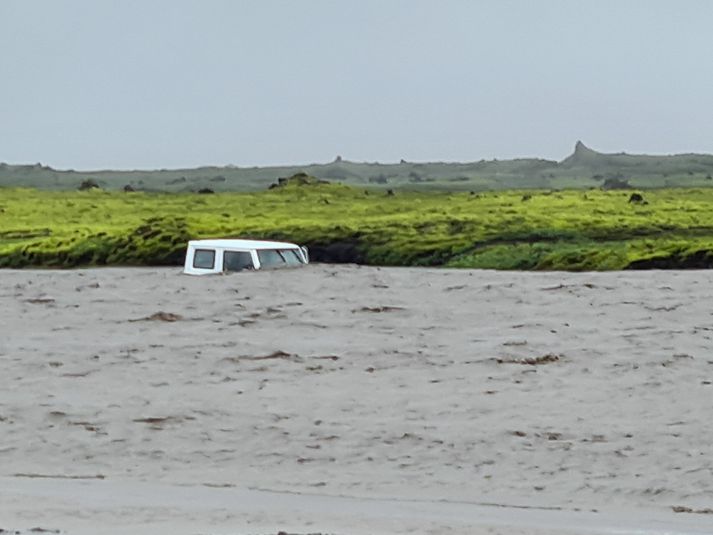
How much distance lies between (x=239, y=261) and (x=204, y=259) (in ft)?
6.50

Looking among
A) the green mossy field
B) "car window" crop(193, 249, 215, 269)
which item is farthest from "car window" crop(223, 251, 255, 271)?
the green mossy field

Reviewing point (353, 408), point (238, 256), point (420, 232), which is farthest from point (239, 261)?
point (420, 232)

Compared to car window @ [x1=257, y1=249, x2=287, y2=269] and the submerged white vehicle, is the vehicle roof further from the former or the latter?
car window @ [x1=257, y1=249, x2=287, y2=269]

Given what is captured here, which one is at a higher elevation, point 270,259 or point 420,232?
point 270,259

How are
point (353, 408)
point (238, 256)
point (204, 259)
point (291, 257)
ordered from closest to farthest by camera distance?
point (353, 408) < point (238, 256) < point (204, 259) < point (291, 257)

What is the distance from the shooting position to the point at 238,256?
32188mm

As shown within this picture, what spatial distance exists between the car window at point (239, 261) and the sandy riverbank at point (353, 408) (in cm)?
42

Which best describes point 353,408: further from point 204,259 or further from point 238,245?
point 204,259

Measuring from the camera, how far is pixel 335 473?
49.0 feet

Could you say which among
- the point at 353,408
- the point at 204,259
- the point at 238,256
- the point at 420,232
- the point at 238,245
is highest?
the point at 238,245

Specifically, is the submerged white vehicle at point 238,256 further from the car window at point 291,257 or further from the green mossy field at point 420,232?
the green mossy field at point 420,232

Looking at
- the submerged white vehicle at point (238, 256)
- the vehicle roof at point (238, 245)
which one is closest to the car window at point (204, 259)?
the submerged white vehicle at point (238, 256)

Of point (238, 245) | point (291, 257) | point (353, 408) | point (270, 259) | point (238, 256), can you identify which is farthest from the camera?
point (291, 257)

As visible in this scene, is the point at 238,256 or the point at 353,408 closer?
the point at 353,408
